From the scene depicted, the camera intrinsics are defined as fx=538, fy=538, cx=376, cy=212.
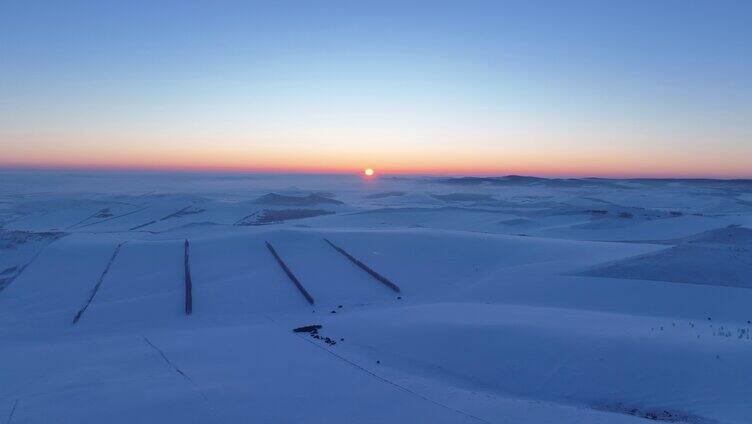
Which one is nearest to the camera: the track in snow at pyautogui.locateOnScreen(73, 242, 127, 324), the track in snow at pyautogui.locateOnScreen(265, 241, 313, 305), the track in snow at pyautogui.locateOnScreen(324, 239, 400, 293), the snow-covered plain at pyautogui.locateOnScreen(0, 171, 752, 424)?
the snow-covered plain at pyautogui.locateOnScreen(0, 171, 752, 424)

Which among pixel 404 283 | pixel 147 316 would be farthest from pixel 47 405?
pixel 404 283

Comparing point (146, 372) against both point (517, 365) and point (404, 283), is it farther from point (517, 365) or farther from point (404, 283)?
point (404, 283)

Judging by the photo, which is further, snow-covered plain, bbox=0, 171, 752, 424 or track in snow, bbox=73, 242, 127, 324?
track in snow, bbox=73, 242, 127, 324

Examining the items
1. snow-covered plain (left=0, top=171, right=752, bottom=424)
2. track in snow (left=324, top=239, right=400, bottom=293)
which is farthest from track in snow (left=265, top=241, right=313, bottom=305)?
track in snow (left=324, top=239, right=400, bottom=293)

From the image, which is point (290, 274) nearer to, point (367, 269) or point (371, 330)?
point (367, 269)

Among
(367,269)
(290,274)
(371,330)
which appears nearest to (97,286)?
(290,274)

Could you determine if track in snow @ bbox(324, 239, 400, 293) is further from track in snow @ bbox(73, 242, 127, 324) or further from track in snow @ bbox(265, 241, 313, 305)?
track in snow @ bbox(73, 242, 127, 324)

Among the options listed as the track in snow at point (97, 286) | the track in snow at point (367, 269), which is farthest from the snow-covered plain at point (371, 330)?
the track in snow at point (367, 269)

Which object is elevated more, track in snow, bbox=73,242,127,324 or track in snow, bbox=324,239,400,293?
track in snow, bbox=324,239,400,293

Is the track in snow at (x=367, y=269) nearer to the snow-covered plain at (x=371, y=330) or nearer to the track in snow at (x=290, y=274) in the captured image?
the snow-covered plain at (x=371, y=330)
